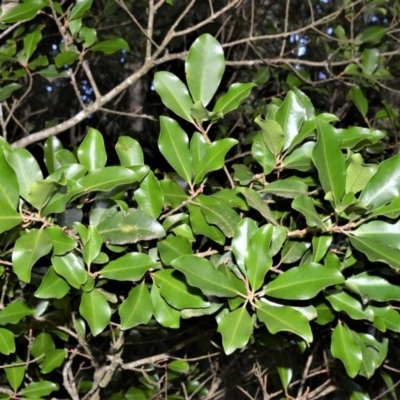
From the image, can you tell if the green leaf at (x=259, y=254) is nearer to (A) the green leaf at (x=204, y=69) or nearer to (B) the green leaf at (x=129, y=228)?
(B) the green leaf at (x=129, y=228)

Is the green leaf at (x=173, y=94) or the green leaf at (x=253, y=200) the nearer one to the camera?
the green leaf at (x=253, y=200)

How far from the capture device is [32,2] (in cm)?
112

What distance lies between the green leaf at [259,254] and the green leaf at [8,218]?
265 millimetres

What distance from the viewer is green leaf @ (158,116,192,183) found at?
72 centimetres

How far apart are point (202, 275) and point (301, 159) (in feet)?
0.69

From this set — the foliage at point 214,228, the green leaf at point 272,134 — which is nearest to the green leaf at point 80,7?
the foliage at point 214,228

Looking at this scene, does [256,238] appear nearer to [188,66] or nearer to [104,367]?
[188,66]

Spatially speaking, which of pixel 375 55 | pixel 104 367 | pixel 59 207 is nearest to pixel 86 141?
pixel 59 207

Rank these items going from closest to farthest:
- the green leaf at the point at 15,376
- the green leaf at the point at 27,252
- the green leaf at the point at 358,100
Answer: the green leaf at the point at 27,252 < the green leaf at the point at 15,376 < the green leaf at the point at 358,100

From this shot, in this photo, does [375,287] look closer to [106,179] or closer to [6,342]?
[106,179]

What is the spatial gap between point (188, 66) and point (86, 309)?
36 cm

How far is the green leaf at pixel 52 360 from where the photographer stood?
1.06m

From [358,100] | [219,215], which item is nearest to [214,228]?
[219,215]

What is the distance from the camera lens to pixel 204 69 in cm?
75
